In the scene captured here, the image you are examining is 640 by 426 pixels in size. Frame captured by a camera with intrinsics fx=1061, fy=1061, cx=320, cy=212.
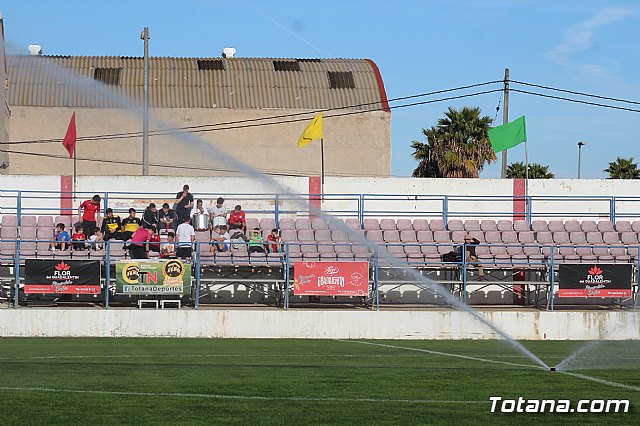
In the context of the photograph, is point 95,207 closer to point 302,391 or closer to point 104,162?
point 302,391

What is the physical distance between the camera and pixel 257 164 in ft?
177

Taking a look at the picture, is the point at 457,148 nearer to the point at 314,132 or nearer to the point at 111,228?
the point at 314,132

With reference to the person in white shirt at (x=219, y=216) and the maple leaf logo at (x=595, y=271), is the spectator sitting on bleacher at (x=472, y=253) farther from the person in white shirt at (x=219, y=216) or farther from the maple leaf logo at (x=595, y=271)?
the person in white shirt at (x=219, y=216)

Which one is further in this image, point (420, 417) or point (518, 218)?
point (518, 218)

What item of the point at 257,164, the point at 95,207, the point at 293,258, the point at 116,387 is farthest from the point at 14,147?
the point at 116,387

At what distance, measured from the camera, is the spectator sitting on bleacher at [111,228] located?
2752cm

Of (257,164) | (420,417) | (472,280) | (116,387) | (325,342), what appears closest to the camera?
(420,417)

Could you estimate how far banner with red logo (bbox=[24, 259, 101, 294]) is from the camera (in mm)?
24906

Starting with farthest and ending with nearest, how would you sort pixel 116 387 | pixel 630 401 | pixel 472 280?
1. pixel 472 280
2. pixel 116 387
3. pixel 630 401

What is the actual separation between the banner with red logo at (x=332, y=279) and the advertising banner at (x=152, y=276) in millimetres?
2710

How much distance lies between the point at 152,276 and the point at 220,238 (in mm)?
3361

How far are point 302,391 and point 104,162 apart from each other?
130 ft

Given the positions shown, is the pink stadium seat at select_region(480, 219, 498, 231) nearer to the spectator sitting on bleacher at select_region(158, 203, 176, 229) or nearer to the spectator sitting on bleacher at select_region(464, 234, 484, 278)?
the spectator sitting on bleacher at select_region(464, 234, 484, 278)

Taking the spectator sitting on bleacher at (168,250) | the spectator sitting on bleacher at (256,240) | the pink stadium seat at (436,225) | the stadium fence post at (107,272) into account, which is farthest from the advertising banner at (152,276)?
the pink stadium seat at (436,225)
